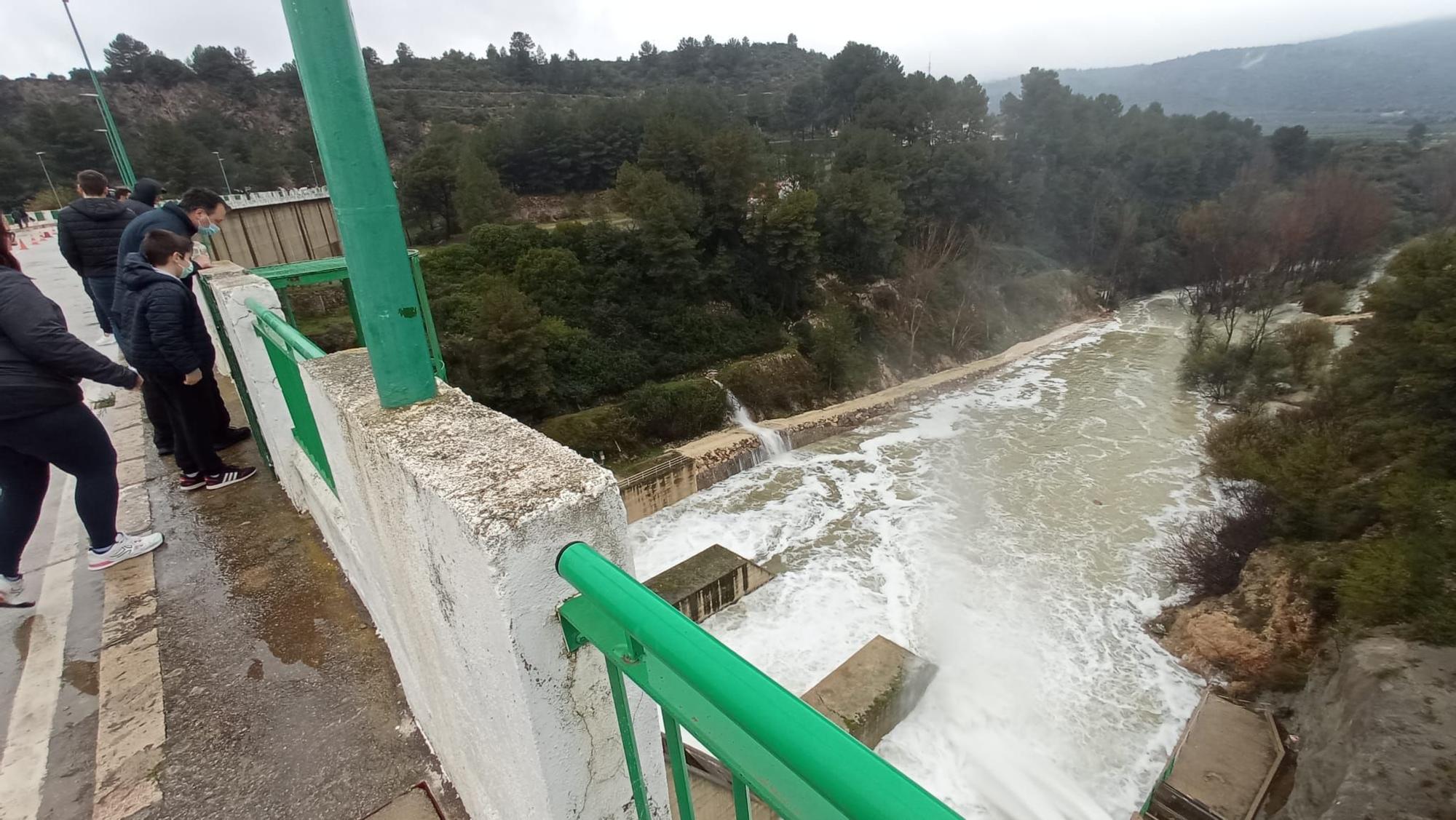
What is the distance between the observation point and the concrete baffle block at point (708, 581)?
Result: 488 inches

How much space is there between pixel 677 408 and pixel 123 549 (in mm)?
17859

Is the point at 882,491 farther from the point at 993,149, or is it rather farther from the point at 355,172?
the point at 993,149

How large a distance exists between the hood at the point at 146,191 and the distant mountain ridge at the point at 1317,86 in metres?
96.8

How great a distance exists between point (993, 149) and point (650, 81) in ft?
163

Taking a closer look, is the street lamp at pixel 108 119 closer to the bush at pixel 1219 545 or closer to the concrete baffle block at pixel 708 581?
the concrete baffle block at pixel 708 581

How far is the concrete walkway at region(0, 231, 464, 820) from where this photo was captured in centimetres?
216

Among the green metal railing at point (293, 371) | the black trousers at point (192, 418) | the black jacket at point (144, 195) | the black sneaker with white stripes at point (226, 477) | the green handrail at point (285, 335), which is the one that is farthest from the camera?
the black jacket at point (144, 195)

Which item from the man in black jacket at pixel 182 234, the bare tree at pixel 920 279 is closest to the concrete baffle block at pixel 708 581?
the man in black jacket at pixel 182 234

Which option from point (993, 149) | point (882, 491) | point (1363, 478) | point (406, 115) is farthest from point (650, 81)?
point (1363, 478)

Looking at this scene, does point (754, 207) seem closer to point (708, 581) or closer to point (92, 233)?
point (708, 581)

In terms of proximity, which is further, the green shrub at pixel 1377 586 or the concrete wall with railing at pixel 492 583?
the green shrub at pixel 1377 586

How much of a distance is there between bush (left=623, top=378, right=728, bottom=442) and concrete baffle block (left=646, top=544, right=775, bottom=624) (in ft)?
24.8

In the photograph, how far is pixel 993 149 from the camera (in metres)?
38.5

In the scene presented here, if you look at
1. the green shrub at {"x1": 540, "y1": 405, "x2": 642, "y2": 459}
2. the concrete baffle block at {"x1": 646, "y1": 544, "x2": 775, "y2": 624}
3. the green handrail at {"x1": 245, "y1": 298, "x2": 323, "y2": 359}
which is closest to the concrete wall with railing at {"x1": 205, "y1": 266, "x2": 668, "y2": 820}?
the green handrail at {"x1": 245, "y1": 298, "x2": 323, "y2": 359}
